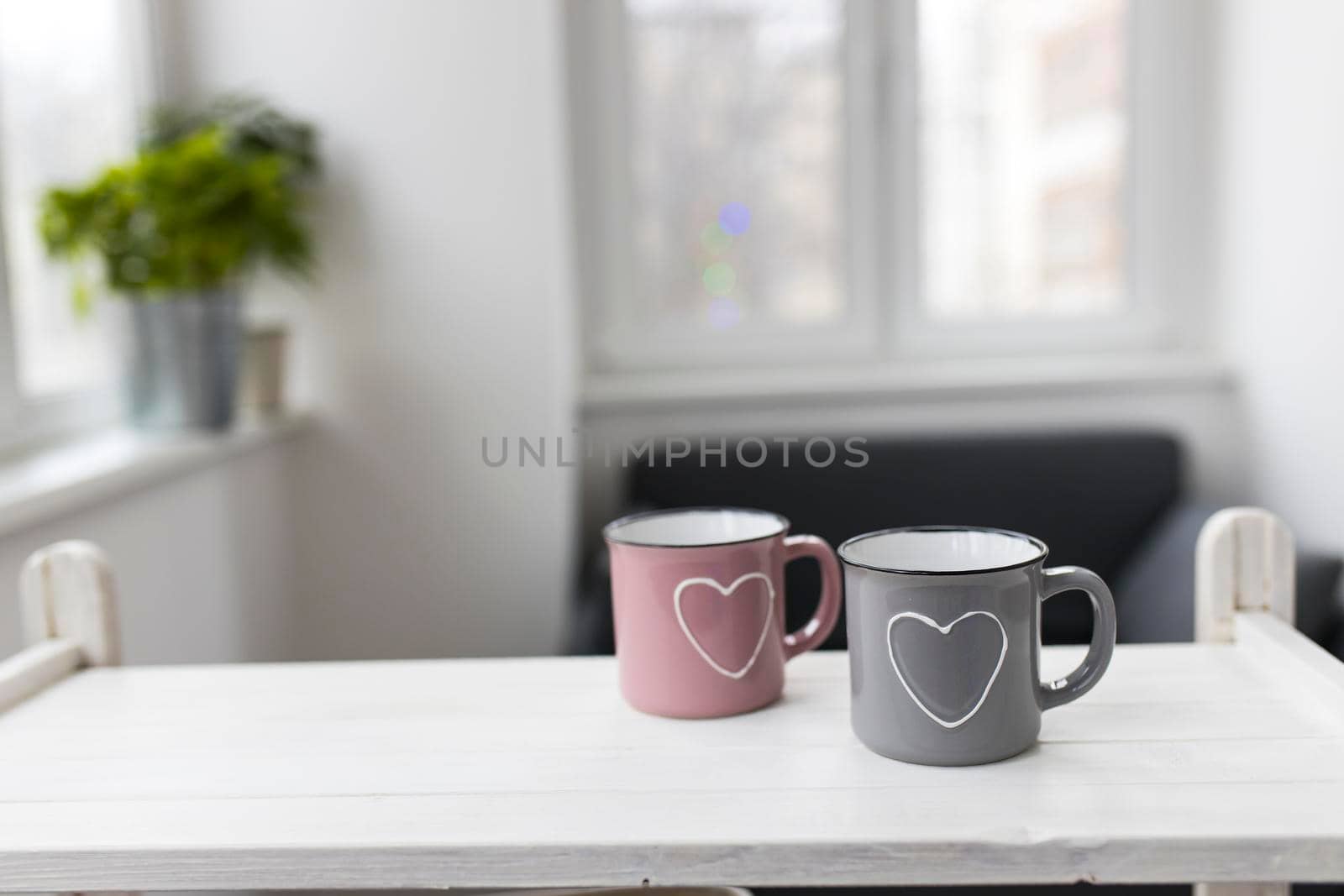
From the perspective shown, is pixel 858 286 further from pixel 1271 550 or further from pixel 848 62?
pixel 1271 550

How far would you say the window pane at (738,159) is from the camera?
2248 mm

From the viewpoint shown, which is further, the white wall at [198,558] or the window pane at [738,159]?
the window pane at [738,159]

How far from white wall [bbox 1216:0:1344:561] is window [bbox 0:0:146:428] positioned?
177 centimetres

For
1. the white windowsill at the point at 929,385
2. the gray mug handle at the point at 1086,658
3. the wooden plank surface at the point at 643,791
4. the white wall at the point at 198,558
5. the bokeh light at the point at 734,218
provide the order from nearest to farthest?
the wooden plank surface at the point at 643,791, the gray mug handle at the point at 1086,658, the white wall at the point at 198,558, the white windowsill at the point at 929,385, the bokeh light at the point at 734,218

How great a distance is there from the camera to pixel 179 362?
168 centimetres

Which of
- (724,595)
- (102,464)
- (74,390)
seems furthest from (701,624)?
(74,390)

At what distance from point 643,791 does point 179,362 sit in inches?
50.7

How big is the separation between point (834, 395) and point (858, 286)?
0.24m

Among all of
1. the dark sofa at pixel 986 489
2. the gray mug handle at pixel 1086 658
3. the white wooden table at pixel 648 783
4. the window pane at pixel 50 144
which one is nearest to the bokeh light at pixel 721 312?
the dark sofa at pixel 986 489

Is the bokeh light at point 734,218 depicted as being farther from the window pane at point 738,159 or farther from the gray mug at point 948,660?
the gray mug at point 948,660

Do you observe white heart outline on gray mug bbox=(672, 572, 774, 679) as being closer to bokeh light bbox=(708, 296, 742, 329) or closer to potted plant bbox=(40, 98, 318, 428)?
potted plant bbox=(40, 98, 318, 428)

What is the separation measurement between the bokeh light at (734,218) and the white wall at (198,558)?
0.89 metres

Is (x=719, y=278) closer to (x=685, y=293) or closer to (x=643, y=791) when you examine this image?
(x=685, y=293)

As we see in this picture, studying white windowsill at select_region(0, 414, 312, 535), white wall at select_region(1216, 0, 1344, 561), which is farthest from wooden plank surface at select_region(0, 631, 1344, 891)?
white wall at select_region(1216, 0, 1344, 561)
